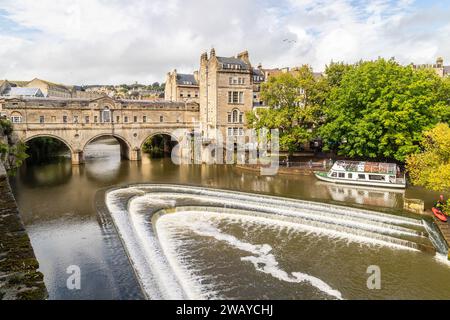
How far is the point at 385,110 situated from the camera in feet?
125

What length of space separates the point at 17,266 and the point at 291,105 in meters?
42.2

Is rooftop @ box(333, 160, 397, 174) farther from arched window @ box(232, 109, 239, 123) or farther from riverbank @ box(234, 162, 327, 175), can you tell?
arched window @ box(232, 109, 239, 123)

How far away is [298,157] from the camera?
51.8 m

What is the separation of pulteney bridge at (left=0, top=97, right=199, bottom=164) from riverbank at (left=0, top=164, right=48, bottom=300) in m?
41.0

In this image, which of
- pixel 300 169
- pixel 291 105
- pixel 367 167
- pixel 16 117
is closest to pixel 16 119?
pixel 16 117

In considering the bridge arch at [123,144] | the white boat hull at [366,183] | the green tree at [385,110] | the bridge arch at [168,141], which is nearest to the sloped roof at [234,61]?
the bridge arch at [168,141]

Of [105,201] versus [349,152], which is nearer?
[105,201]

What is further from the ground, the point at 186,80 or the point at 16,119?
the point at 186,80

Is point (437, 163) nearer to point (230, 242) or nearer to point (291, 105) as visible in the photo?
point (230, 242)
